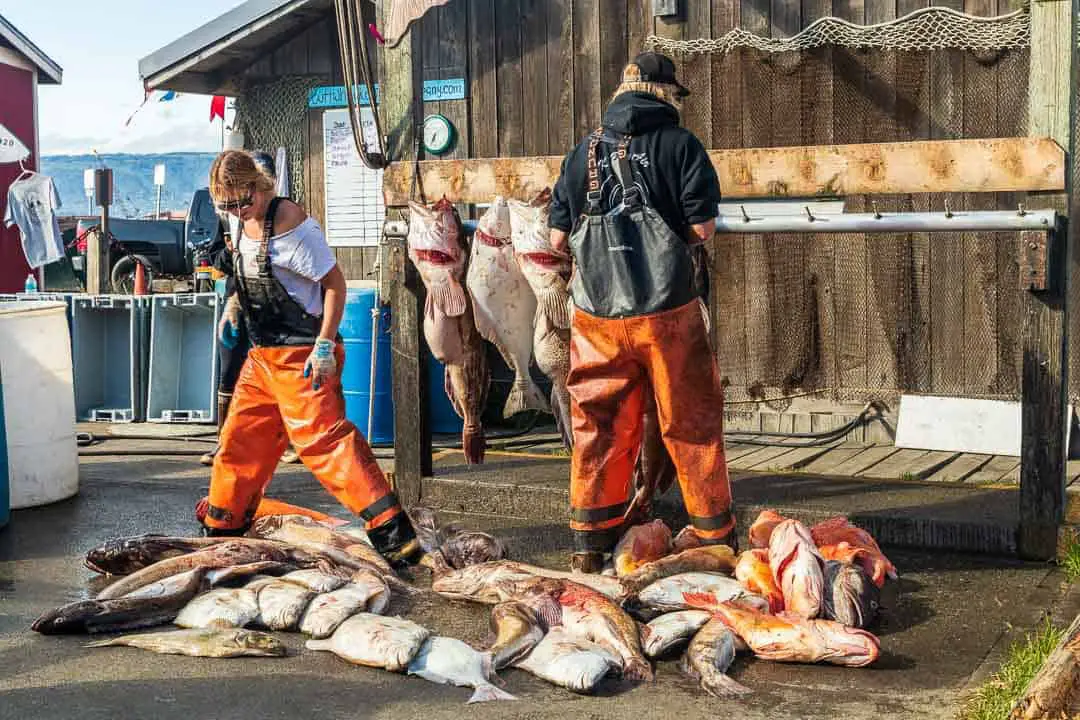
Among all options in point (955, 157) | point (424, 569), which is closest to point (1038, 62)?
point (955, 157)

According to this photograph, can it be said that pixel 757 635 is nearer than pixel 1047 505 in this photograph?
Yes

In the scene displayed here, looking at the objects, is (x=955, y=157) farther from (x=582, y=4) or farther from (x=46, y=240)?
(x=46, y=240)

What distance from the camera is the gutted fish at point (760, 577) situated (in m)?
5.44

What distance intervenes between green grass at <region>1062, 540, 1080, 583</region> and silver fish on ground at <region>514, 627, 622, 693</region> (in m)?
2.41

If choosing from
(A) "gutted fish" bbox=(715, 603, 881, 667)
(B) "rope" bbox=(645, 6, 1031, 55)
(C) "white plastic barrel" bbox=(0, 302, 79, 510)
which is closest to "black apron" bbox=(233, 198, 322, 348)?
(C) "white plastic barrel" bbox=(0, 302, 79, 510)

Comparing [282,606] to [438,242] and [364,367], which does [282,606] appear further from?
[364,367]

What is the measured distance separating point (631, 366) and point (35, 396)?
Result: 161 inches

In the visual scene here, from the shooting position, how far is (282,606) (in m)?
5.42

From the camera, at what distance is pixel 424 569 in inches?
255

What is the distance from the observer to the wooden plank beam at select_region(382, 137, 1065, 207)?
243 inches

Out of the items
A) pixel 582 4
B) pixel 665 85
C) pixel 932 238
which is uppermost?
pixel 582 4

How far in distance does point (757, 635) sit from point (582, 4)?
640 cm

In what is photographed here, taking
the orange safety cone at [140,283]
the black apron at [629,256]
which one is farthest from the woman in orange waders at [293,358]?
the orange safety cone at [140,283]

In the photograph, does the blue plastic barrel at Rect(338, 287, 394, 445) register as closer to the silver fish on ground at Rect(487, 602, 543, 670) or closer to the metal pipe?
the metal pipe
